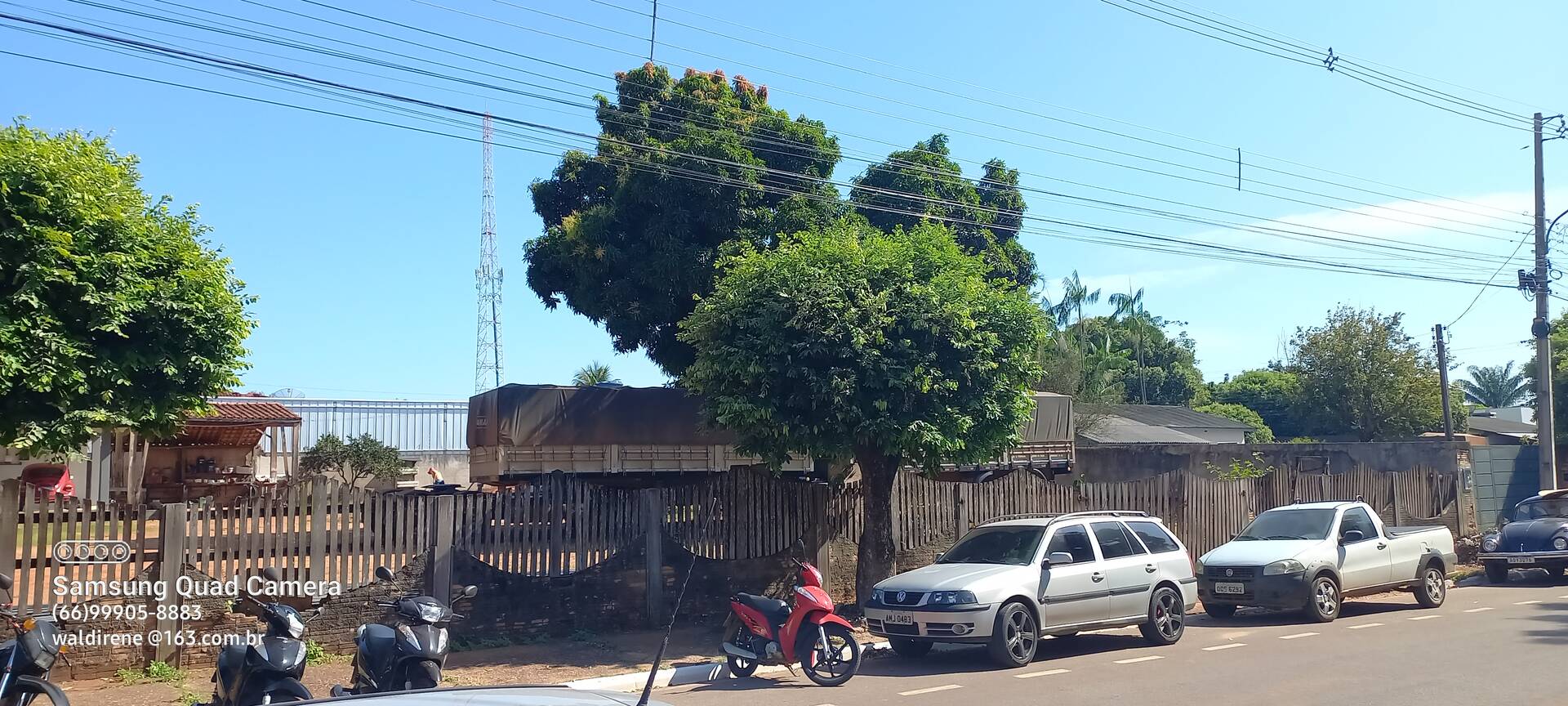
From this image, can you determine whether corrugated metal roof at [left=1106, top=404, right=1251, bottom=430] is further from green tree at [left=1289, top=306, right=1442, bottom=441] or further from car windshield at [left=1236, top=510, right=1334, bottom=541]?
car windshield at [left=1236, top=510, right=1334, bottom=541]

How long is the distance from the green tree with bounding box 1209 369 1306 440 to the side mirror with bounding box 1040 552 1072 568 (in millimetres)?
45784

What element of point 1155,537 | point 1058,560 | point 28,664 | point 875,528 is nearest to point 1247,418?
point 1155,537

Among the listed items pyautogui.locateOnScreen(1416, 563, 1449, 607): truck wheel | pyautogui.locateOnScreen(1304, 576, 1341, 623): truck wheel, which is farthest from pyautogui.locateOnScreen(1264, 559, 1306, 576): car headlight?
pyautogui.locateOnScreen(1416, 563, 1449, 607): truck wheel

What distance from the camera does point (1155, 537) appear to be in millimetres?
12656

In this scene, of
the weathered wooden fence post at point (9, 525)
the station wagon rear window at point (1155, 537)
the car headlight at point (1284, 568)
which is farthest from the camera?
the car headlight at point (1284, 568)

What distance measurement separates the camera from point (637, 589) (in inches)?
509

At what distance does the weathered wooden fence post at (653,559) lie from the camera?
42.4 feet

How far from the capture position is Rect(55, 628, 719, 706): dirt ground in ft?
30.7

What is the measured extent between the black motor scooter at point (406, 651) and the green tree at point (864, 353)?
5287 millimetres

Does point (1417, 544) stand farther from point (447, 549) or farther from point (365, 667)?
point (365, 667)

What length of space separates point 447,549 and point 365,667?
446 cm

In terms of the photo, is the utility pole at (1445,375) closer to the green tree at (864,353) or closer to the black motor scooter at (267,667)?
the green tree at (864,353)

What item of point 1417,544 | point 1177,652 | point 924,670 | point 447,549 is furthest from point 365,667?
point 1417,544

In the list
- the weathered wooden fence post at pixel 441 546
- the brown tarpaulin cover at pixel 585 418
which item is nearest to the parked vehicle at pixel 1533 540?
the brown tarpaulin cover at pixel 585 418
